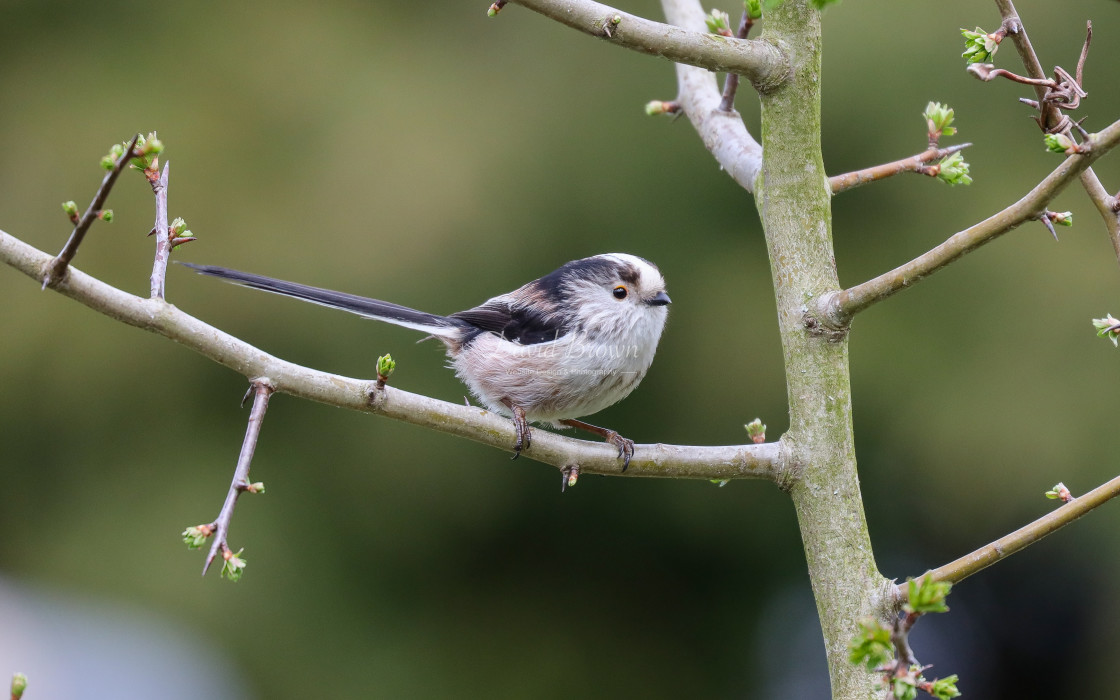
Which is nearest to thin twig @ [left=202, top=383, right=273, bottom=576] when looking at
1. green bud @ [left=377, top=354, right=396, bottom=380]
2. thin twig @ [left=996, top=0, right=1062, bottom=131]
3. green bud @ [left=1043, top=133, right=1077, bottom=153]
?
green bud @ [left=377, top=354, right=396, bottom=380]

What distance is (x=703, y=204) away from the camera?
550 centimetres

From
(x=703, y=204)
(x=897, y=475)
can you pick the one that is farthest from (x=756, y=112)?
(x=897, y=475)

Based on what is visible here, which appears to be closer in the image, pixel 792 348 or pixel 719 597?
pixel 792 348

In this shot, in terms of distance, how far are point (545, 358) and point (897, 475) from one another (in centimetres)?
294

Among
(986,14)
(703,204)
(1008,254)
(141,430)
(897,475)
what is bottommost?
(897,475)

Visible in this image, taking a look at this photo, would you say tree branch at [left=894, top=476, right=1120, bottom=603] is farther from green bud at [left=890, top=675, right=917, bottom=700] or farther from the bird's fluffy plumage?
the bird's fluffy plumage

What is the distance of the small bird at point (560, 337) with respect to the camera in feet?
9.93

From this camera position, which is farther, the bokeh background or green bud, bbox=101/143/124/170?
the bokeh background

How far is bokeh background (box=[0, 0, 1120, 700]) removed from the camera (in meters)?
4.88

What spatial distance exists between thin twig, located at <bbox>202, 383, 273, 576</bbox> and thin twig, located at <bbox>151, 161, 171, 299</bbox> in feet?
0.89

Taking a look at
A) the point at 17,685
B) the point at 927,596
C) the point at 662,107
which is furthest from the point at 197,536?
the point at 662,107

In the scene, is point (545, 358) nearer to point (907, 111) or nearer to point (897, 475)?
point (897, 475)

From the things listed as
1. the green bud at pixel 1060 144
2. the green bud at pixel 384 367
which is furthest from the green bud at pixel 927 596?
the green bud at pixel 384 367

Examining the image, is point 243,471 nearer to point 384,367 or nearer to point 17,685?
point 384,367
